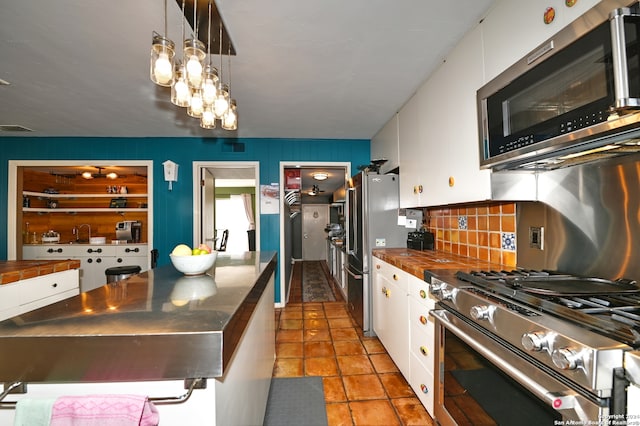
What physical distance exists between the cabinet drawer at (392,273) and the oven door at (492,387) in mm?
542

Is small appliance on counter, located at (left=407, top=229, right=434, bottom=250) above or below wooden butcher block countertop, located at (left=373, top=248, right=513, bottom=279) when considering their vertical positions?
above

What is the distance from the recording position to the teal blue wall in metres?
3.70

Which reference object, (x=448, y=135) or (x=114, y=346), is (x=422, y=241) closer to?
(x=448, y=135)

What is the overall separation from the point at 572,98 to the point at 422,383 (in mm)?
1632

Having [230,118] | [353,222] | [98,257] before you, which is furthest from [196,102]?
[98,257]

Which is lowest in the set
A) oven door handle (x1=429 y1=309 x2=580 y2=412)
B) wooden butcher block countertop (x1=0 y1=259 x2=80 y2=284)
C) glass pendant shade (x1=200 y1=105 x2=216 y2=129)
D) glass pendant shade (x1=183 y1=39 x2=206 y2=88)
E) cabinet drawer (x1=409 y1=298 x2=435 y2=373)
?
cabinet drawer (x1=409 y1=298 x2=435 y2=373)

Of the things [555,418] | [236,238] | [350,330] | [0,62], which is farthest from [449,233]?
[236,238]

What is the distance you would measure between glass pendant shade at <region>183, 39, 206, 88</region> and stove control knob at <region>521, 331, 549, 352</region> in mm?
1622

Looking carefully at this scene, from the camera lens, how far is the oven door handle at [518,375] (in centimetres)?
75

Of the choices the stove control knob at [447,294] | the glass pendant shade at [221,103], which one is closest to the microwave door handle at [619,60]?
the stove control knob at [447,294]

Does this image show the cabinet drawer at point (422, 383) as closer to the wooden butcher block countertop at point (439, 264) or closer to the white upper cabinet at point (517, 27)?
the wooden butcher block countertop at point (439, 264)

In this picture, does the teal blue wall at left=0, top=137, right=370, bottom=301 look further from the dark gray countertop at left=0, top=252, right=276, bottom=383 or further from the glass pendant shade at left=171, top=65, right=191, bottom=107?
the dark gray countertop at left=0, top=252, right=276, bottom=383

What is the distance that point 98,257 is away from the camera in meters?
4.26

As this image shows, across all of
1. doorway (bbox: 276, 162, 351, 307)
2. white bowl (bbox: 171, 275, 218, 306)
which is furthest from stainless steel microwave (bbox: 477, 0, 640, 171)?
doorway (bbox: 276, 162, 351, 307)
